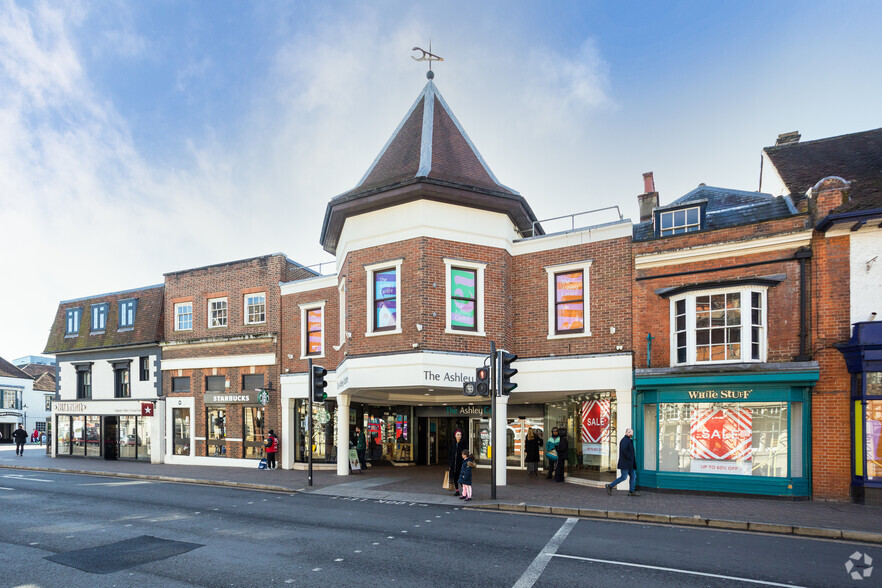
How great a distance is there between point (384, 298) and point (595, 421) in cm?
721

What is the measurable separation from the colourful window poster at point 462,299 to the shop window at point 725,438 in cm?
562

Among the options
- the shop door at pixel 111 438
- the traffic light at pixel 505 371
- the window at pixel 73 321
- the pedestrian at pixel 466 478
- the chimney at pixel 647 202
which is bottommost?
the shop door at pixel 111 438

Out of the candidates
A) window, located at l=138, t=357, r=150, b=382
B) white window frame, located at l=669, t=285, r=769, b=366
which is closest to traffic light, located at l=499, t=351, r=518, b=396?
white window frame, located at l=669, t=285, r=769, b=366

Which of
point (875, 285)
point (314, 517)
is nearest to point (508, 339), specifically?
point (314, 517)

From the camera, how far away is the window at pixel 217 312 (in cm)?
2352

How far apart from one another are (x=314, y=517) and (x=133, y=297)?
20421 mm

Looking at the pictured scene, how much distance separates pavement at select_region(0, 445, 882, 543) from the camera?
10062 millimetres

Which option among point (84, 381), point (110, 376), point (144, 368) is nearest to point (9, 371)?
point (84, 381)

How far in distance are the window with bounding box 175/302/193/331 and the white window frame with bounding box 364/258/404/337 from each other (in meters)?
12.5

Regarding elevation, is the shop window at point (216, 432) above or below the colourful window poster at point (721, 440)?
below

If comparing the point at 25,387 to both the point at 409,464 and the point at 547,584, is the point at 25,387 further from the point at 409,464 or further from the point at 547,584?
the point at 547,584

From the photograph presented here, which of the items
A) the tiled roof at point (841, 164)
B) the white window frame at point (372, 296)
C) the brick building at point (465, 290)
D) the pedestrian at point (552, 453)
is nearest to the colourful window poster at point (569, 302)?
the brick building at point (465, 290)

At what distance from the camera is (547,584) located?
6.79m

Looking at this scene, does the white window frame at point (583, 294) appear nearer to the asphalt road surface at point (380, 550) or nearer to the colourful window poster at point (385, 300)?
the colourful window poster at point (385, 300)
